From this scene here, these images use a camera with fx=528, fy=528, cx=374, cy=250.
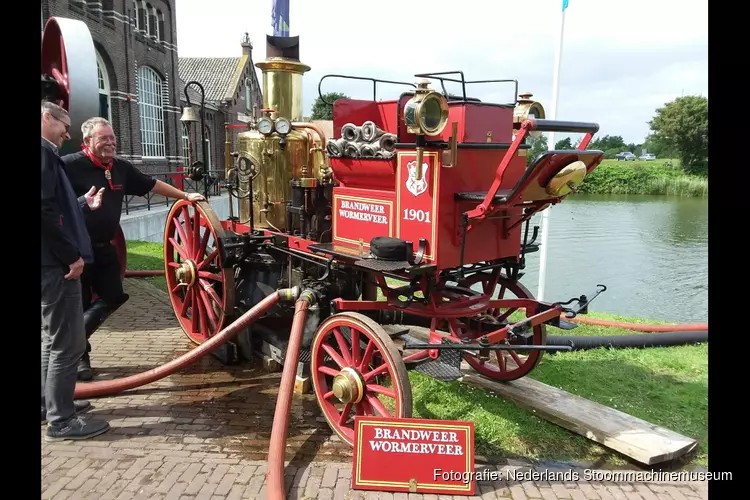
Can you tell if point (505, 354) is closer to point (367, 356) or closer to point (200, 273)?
point (367, 356)

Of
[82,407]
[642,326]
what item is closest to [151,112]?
[82,407]

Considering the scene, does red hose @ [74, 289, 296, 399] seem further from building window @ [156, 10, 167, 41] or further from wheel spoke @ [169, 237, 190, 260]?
building window @ [156, 10, 167, 41]

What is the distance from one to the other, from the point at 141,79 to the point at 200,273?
781 inches

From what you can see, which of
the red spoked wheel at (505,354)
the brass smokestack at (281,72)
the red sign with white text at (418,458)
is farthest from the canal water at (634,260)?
the red sign with white text at (418,458)

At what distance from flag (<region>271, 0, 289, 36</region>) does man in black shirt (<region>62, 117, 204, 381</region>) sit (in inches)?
72.9

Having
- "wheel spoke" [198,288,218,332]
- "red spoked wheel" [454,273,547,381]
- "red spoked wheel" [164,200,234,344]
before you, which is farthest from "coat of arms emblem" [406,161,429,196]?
"wheel spoke" [198,288,218,332]

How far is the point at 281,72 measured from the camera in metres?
5.07

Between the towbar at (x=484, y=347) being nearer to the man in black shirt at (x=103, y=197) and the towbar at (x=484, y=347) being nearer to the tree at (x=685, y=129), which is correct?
the man in black shirt at (x=103, y=197)

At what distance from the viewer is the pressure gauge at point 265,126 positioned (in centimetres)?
437

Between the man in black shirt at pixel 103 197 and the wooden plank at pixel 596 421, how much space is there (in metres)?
3.01

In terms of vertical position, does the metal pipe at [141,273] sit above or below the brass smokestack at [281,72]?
below

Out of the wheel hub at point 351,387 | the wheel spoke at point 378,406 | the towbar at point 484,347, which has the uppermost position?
the towbar at point 484,347
